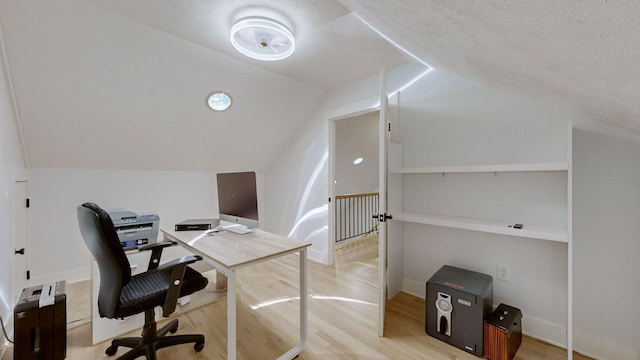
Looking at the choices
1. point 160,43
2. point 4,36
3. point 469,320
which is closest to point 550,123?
point 469,320

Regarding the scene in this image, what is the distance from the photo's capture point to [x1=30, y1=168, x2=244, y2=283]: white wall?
257cm

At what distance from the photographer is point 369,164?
5059 millimetres

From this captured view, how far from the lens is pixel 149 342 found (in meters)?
1.55

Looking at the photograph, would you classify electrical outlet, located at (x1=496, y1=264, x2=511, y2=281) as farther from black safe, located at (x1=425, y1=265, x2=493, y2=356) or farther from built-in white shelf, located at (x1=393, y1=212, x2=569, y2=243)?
built-in white shelf, located at (x1=393, y1=212, x2=569, y2=243)

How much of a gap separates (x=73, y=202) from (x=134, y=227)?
1490mm

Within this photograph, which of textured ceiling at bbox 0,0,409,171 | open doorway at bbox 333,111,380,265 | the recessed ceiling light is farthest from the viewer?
open doorway at bbox 333,111,380,265

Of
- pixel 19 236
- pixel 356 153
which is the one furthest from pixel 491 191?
pixel 19 236

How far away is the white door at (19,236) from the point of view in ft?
6.56

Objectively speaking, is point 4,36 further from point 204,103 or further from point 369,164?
point 369,164

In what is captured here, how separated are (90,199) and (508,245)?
431cm

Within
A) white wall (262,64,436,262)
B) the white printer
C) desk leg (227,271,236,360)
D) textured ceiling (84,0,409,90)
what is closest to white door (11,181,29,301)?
the white printer

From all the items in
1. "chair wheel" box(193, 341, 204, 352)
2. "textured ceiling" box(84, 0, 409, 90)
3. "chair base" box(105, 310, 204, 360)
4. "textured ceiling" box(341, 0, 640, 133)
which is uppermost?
"textured ceiling" box(84, 0, 409, 90)

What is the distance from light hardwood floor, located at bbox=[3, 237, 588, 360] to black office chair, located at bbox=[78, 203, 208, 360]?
0.60 ft

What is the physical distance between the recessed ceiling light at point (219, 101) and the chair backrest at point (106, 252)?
1.91 meters
